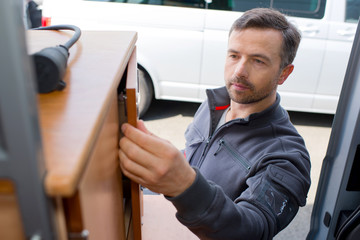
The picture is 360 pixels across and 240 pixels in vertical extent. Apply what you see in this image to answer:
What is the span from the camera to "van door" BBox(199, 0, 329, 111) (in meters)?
2.88

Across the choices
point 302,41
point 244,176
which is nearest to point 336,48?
point 302,41

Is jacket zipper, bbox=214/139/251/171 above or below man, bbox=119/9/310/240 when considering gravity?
below

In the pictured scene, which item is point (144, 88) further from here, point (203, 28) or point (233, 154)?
point (233, 154)

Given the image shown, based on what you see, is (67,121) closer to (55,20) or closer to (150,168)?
(150,168)

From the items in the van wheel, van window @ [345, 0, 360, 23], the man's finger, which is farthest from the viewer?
the van wheel

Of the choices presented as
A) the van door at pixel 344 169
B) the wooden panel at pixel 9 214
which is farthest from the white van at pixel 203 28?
Result: the wooden panel at pixel 9 214

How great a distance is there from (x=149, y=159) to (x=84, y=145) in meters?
0.27

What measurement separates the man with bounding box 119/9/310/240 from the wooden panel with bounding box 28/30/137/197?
13 cm

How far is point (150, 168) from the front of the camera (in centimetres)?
63

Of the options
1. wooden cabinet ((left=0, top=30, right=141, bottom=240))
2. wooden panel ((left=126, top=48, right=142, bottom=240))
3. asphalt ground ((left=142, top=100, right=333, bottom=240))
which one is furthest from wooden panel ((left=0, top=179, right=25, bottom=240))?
asphalt ground ((left=142, top=100, right=333, bottom=240))

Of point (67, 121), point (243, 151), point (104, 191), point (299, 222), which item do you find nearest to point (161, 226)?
point (243, 151)

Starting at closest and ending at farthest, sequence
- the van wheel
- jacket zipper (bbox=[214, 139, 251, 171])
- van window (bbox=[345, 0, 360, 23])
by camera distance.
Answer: jacket zipper (bbox=[214, 139, 251, 171]), van window (bbox=[345, 0, 360, 23]), the van wheel

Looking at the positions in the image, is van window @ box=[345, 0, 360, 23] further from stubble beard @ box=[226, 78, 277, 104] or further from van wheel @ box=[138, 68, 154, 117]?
stubble beard @ box=[226, 78, 277, 104]

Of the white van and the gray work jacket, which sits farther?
the white van
